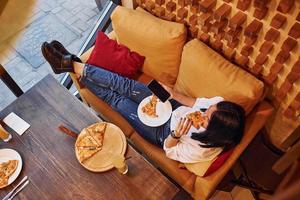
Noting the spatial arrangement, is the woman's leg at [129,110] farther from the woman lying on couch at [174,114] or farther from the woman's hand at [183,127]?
the woman's hand at [183,127]

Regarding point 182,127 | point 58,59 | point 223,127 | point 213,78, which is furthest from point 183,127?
point 58,59

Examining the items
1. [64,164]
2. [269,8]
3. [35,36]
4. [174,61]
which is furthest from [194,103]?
[35,36]

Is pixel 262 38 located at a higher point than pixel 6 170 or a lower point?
higher

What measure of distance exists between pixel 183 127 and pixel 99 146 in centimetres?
49

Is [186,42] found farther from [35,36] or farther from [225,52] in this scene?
[35,36]

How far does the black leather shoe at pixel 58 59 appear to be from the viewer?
2.12 m

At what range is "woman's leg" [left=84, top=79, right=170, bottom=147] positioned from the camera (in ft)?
6.05

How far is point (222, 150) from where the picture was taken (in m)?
1.60

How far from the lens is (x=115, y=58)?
2.12m

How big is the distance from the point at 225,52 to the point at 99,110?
97cm

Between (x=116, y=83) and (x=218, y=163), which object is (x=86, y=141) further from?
(x=218, y=163)

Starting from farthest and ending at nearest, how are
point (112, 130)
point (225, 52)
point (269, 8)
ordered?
1. point (225, 52)
2. point (112, 130)
3. point (269, 8)

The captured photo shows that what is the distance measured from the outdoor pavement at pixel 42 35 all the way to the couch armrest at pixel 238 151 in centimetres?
175

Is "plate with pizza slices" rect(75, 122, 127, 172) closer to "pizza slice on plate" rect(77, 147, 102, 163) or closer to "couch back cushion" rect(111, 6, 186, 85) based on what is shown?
"pizza slice on plate" rect(77, 147, 102, 163)
